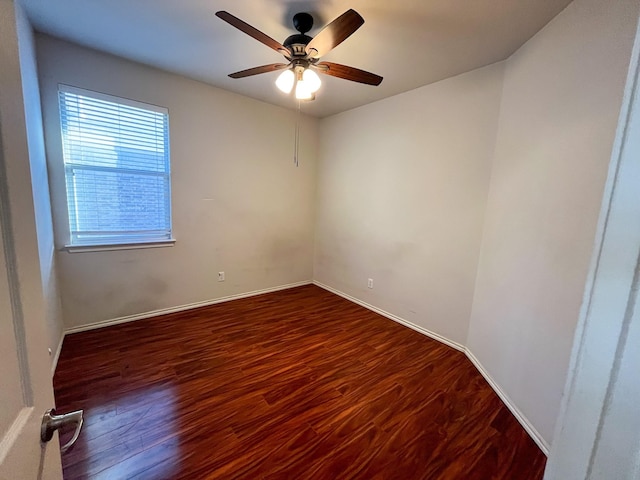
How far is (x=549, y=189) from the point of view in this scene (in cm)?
162

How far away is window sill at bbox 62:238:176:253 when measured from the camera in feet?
8.00

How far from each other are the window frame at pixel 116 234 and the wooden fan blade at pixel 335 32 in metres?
1.94

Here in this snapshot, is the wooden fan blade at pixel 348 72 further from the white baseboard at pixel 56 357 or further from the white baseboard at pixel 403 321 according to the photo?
the white baseboard at pixel 56 357

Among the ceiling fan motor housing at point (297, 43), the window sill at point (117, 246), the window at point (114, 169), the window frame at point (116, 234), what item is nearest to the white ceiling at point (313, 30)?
the ceiling fan motor housing at point (297, 43)

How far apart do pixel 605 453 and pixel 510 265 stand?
1.78 meters

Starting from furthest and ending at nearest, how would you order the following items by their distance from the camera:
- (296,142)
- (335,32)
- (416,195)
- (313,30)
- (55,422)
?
(296,142) → (416,195) → (313,30) → (335,32) → (55,422)

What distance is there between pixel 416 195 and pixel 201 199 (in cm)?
247

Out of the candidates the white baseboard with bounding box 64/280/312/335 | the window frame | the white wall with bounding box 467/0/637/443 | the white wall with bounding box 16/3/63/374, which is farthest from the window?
the white wall with bounding box 467/0/637/443

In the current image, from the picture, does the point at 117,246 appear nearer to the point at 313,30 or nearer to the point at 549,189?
the point at 313,30

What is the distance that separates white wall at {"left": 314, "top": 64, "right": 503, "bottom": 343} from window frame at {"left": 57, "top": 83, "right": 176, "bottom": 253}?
2109 mm

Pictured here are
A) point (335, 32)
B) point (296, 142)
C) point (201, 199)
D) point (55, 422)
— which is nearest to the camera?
point (55, 422)

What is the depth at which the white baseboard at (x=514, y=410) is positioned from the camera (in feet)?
5.06

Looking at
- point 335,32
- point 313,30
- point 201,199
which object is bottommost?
point 201,199

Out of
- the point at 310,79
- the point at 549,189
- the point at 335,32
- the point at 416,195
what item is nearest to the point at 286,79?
the point at 310,79
